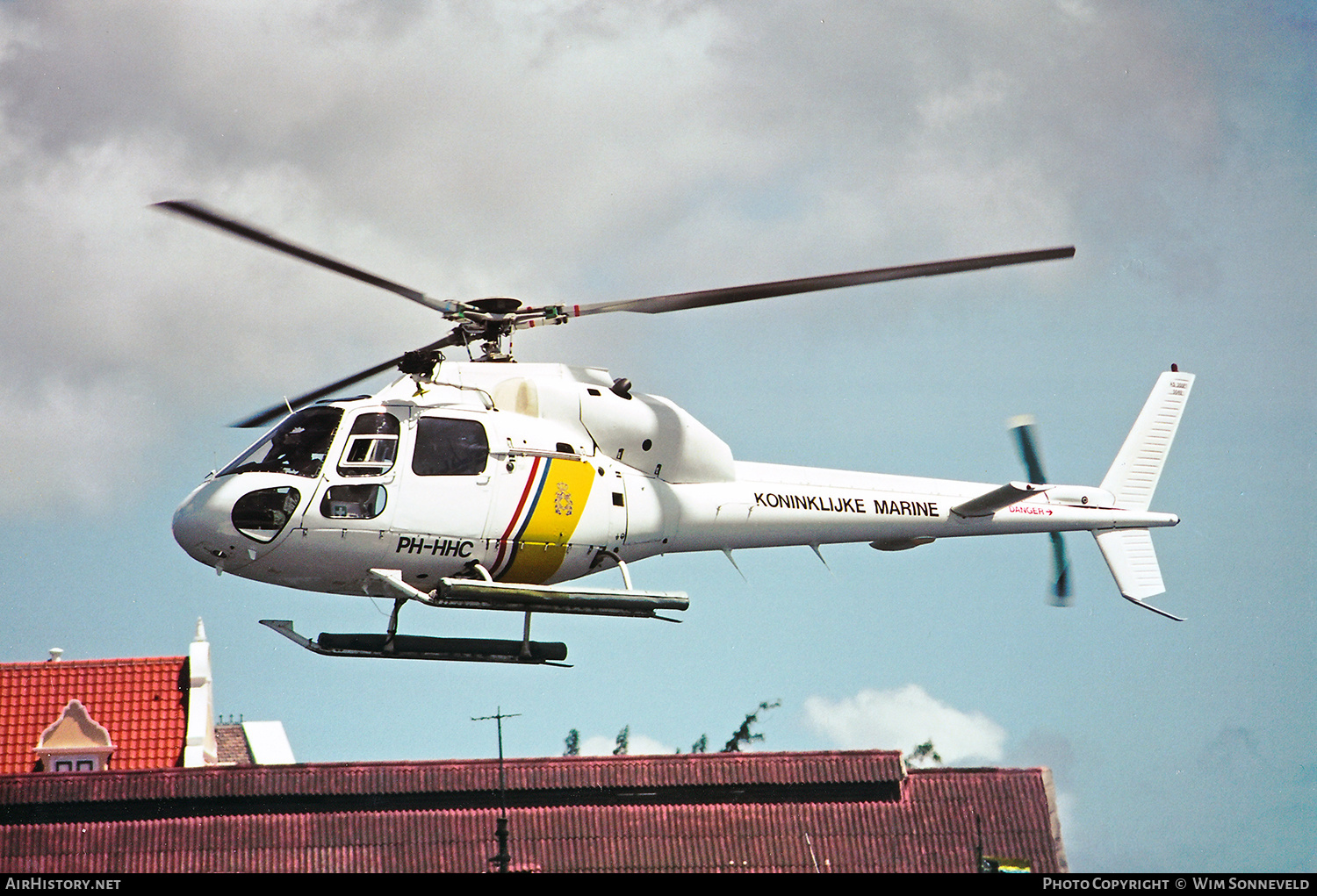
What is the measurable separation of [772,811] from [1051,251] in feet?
119

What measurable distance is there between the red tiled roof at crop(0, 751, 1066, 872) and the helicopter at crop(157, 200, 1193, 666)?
30.3m

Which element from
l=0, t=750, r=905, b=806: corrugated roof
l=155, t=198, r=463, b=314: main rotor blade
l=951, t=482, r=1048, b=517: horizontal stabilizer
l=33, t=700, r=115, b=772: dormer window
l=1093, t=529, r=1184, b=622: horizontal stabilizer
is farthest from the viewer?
l=33, t=700, r=115, b=772: dormer window

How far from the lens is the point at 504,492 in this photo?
21.2 metres

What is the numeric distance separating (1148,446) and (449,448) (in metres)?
15.2

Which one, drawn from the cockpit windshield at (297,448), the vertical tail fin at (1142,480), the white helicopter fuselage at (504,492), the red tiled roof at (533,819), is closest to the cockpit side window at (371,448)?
the white helicopter fuselage at (504,492)

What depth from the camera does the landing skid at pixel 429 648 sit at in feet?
68.8

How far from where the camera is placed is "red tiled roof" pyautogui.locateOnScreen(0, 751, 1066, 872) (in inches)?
2062

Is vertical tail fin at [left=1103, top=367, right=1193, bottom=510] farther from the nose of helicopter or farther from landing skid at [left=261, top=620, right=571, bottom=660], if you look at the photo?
the nose of helicopter

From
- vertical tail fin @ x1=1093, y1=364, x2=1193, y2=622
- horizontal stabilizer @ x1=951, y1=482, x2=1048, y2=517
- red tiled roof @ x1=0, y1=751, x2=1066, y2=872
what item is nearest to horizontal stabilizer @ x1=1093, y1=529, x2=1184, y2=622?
vertical tail fin @ x1=1093, y1=364, x2=1193, y2=622

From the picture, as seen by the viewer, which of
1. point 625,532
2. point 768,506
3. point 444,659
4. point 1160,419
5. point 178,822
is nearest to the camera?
point 444,659

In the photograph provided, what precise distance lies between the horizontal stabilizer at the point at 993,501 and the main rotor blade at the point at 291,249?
913 centimetres

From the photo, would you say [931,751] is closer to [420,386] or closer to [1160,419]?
[1160,419]

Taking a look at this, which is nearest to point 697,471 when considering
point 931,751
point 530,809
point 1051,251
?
point 1051,251

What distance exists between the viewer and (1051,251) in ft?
71.6
